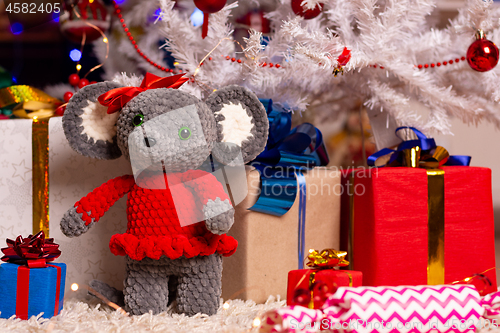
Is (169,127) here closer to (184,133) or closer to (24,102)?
(184,133)

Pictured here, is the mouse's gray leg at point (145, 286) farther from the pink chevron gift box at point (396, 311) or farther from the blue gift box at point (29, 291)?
the pink chevron gift box at point (396, 311)

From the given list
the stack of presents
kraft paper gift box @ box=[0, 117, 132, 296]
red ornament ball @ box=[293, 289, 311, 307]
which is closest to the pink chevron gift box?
red ornament ball @ box=[293, 289, 311, 307]

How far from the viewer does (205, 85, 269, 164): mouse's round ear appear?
75cm

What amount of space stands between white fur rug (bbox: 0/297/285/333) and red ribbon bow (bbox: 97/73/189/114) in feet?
1.20

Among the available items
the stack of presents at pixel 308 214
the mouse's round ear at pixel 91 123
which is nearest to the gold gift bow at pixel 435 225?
the stack of presents at pixel 308 214

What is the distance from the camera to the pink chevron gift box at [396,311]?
22.5 inches

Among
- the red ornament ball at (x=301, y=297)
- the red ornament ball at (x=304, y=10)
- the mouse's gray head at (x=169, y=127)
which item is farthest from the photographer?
the red ornament ball at (x=304, y=10)

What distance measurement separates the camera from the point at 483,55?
0.89 metres

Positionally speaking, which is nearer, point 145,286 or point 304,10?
point 145,286

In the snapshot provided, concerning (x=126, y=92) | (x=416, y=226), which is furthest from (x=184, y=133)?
(x=416, y=226)

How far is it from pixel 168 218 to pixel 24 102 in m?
0.56

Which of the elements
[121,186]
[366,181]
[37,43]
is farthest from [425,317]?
[37,43]

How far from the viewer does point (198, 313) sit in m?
0.71

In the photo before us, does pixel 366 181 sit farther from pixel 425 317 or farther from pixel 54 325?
pixel 54 325
